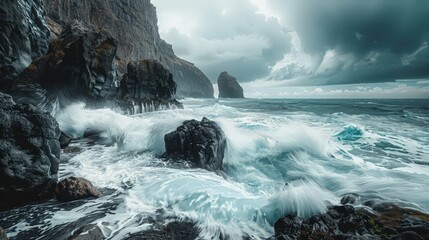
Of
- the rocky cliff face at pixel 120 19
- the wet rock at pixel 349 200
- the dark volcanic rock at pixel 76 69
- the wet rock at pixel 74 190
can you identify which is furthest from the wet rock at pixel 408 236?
the rocky cliff face at pixel 120 19

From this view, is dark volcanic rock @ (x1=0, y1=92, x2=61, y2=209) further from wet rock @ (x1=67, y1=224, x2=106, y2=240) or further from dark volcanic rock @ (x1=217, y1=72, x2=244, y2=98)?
dark volcanic rock @ (x1=217, y1=72, x2=244, y2=98)

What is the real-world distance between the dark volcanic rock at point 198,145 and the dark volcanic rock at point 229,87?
127634 mm

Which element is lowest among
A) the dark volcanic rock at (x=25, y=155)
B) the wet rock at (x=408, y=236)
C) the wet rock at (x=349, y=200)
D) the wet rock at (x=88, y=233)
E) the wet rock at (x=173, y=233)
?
the wet rock at (x=349, y=200)

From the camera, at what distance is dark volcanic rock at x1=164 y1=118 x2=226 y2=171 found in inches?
296

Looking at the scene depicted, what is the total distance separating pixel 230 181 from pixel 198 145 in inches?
64.5

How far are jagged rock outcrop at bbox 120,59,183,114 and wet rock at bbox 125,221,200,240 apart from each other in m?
20.9

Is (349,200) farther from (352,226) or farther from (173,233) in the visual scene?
(173,233)

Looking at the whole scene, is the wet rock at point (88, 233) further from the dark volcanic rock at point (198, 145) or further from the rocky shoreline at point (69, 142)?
the dark volcanic rock at point (198, 145)

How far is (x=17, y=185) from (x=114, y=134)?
6.82 metres

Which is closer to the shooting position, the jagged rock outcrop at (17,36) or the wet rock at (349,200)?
the wet rock at (349,200)

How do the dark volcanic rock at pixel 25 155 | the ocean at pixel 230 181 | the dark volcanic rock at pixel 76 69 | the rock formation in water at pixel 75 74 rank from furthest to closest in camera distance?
1. the dark volcanic rock at pixel 76 69
2. the rock formation in water at pixel 75 74
3. the dark volcanic rock at pixel 25 155
4. the ocean at pixel 230 181

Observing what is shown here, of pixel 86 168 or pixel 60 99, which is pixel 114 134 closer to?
pixel 86 168

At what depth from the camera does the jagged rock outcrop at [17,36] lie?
12516mm

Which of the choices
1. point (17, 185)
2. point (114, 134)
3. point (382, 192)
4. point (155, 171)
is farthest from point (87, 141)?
point (382, 192)
